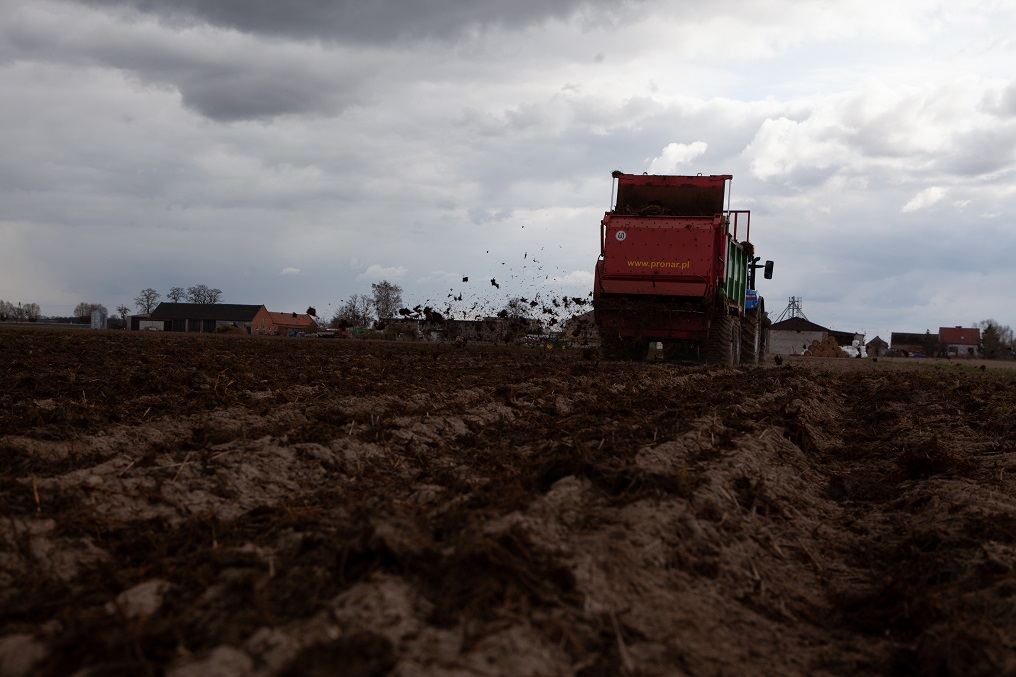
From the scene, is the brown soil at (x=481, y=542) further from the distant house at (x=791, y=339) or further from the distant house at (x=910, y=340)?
the distant house at (x=910, y=340)

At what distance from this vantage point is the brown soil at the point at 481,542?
3.12 metres

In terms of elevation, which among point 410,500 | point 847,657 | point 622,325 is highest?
point 622,325

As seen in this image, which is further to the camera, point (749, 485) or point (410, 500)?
point (749, 485)

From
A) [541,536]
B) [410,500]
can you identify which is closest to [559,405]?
[410,500]

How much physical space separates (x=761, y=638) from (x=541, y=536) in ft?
3.51

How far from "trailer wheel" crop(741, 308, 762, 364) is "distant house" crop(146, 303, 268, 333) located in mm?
A: 72574

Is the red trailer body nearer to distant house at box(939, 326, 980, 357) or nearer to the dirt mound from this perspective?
the dirt mound

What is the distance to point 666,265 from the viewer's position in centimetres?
1750

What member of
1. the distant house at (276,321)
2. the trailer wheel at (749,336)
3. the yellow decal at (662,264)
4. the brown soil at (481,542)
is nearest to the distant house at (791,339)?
the distant house at (276,321)

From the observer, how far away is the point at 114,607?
341 cm

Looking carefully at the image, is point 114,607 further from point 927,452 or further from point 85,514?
point 927,452

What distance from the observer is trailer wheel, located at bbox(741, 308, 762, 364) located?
22.2 metres

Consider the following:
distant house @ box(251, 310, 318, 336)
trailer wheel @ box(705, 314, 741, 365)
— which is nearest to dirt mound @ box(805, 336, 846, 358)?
trailer wheel @ box(705, 314, 741, 365)

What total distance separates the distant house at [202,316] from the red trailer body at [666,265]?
2961 inches
